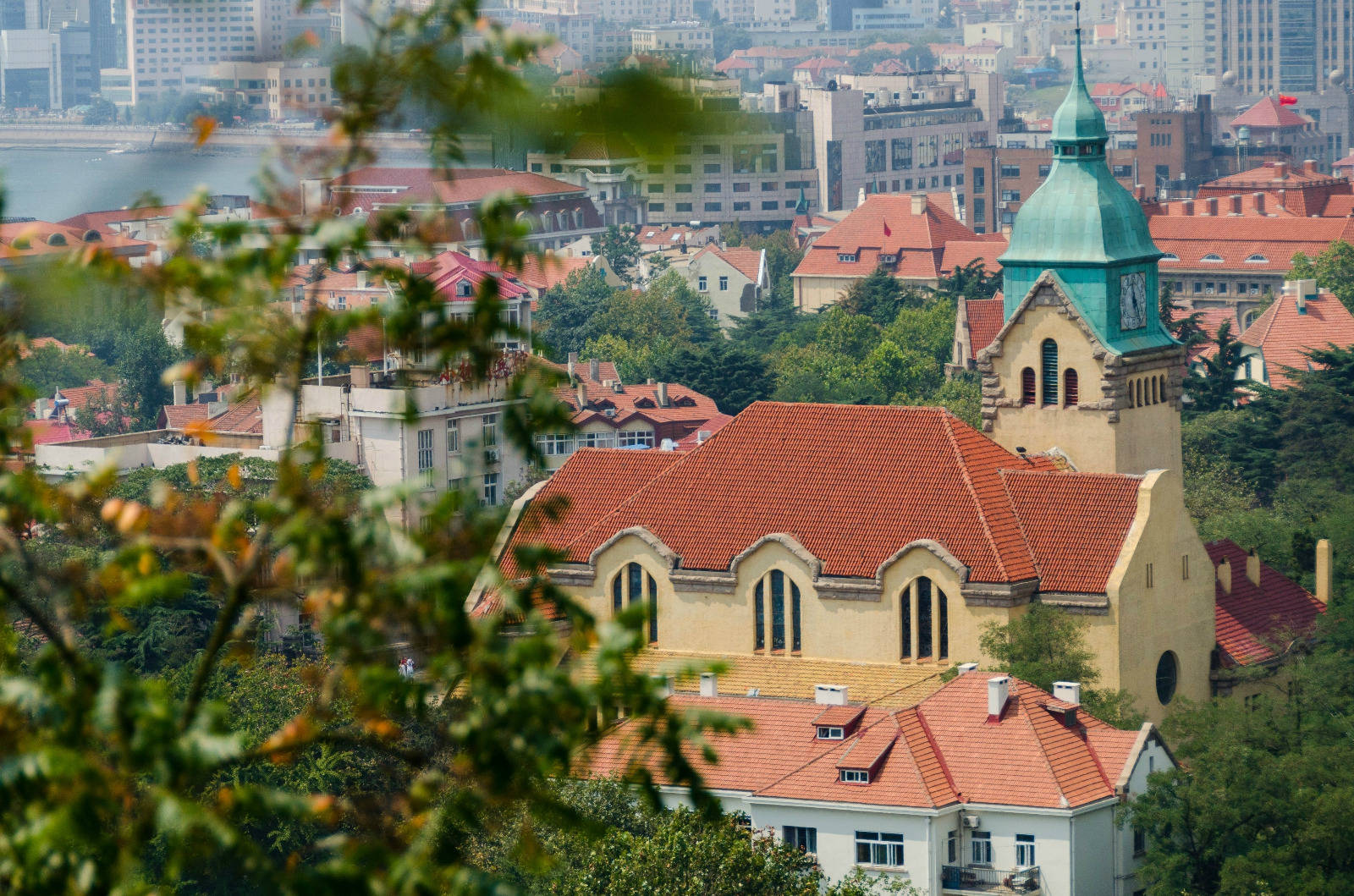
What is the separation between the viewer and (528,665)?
1369 centimetres

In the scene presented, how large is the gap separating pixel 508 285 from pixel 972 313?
24.8 meters

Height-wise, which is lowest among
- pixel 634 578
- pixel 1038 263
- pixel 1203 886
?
pixel 1203 886

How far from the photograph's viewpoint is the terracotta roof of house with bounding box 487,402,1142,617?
207 ft

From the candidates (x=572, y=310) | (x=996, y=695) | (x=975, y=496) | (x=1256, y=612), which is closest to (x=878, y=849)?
(x=996, y=695)

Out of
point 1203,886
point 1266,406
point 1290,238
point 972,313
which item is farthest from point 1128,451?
point 1290,238

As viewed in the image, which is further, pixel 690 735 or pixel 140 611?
pixel 140 611

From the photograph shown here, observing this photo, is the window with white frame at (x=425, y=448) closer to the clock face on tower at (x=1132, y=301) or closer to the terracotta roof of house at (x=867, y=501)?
the clock face on tower at (x=1132, y=301)

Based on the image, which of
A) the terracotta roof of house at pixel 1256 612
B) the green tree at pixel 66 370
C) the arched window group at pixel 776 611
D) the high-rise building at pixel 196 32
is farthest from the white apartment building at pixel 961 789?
the green tree at pixel 66 370

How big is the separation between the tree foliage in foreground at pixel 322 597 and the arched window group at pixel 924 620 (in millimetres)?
48372

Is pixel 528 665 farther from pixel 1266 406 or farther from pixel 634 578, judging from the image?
pixel 1266 406

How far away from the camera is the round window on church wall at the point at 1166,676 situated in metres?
64.2

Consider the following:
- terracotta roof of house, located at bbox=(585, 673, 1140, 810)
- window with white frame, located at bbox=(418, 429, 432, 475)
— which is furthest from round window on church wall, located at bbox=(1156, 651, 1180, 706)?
window with white frame, located at bbox=(418, 429, 432, 475)

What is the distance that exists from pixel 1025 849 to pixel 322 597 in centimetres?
4611

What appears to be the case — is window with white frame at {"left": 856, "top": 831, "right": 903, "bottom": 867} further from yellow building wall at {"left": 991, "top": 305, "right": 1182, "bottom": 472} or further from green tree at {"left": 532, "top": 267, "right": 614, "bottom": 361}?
green tree at {"left": 532, "top": 267, "right": 614, "bottom": 361}
